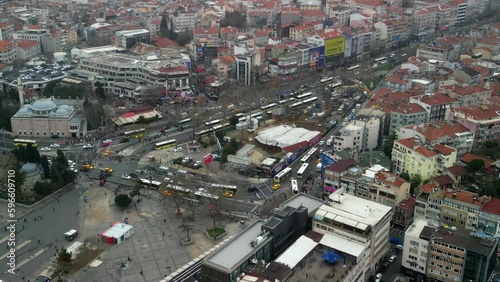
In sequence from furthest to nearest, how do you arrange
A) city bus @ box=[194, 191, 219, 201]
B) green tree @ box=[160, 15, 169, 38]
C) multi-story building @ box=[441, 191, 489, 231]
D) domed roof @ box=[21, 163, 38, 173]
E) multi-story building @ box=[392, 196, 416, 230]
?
green tree @ box=[160, 15, 169, 38] < domed roof @ box=[21, 163, 38, 173] < city bus @ box=[194, 191, 219, 201] < multi-story building @ box=[392, 196, 416, 230] < multi-story building @ box=[441, 191, 489, 231]

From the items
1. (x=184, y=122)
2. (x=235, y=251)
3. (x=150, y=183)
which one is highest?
(x=235, y=251)

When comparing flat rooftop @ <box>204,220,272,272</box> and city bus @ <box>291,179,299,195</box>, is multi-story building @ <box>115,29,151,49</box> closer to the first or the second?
city bus @ <box>291,179,299,195</box>

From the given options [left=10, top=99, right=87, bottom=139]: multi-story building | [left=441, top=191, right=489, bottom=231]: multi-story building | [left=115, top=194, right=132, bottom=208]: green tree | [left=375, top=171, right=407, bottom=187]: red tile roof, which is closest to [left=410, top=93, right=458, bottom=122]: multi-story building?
[left=375, top=171, right=407, bottom=187]: red tile roof

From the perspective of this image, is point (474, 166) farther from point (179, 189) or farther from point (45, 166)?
point (45, 166)

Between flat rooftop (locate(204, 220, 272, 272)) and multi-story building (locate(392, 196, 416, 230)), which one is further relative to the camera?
multi-story building (locate(392, 196, 416, 230))

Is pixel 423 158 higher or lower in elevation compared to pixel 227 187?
higher

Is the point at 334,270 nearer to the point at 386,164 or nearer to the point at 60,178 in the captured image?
the point at 386,164

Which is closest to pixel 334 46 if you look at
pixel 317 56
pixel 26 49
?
pixel 317 56
